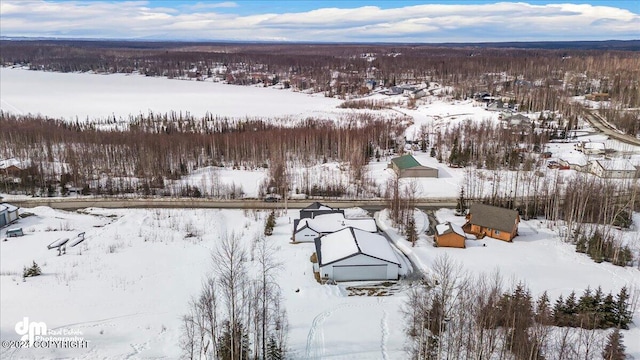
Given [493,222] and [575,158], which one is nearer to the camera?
[493,222]

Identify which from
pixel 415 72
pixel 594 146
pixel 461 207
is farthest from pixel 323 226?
pixel 415 72

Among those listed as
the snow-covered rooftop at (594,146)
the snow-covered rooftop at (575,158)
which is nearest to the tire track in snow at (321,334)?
the snow-covered rooftop at (575,158)

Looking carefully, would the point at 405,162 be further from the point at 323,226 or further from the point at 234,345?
the point at 234,345

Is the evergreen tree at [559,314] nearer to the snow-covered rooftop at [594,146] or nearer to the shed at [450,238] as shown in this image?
the shed at [450,238]

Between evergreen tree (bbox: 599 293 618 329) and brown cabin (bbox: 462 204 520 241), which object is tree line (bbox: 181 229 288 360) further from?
brown cabin (bbox: 462 204 520 241)

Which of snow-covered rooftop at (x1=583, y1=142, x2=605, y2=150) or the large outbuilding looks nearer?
the large outbuilding

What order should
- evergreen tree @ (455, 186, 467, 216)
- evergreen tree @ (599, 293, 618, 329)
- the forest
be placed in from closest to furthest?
evergreen tree @ (599, 293, 618, 329)
evergreen tree @ (455, 186, 467, 216)
the forest

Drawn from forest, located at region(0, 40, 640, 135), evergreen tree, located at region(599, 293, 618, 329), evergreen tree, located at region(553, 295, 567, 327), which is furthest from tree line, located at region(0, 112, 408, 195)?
forest, located at region(0, 40, 640, 135)
